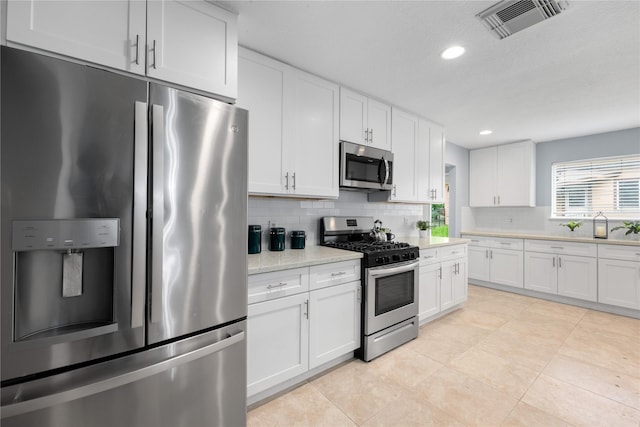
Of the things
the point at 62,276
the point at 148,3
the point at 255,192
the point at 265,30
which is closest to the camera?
the point at 62,276

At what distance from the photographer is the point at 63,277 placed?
A: 39.9 inches

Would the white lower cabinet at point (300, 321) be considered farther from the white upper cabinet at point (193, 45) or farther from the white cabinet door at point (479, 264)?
the white cabinet door at point (479, 264)

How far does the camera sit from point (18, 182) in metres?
0.93

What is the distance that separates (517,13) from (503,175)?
3680 mm

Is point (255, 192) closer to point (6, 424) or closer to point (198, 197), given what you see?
point (198, 197)

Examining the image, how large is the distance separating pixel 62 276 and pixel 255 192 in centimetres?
123

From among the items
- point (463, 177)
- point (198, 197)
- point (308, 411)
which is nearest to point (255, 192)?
point (198, 197)

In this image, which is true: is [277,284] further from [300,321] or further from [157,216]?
[157,216]

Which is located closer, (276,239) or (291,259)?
(291,259)

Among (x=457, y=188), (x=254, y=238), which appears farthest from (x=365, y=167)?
(x=457, y=188)

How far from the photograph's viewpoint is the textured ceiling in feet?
5.50

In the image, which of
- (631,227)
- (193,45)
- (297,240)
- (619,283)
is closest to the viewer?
(193,45)

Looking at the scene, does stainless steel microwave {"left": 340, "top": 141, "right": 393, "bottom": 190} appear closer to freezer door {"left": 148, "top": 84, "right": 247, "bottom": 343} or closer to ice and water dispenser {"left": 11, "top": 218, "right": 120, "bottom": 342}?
freezer door {"left": 148, "top": 84, "right": 247, "bottom": 343}

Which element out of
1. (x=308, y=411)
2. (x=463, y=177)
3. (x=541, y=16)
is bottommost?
(x=308, y=411)
